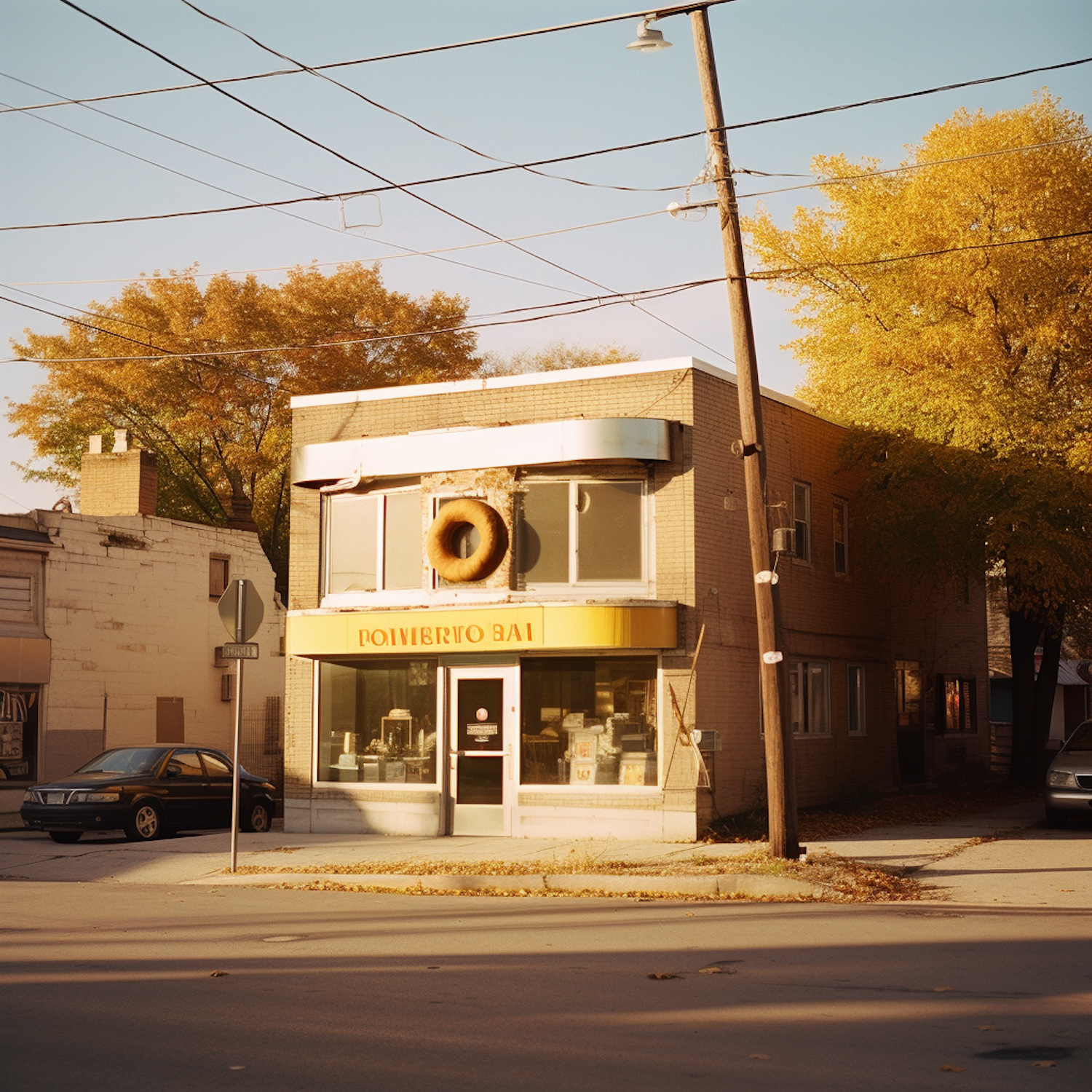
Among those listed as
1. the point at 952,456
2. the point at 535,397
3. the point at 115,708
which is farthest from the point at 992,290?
the point at 115,708

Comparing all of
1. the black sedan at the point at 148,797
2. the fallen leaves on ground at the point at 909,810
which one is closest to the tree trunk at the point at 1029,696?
the fallen leaves on ground at the point at 909,810

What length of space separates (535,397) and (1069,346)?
35.1 ft

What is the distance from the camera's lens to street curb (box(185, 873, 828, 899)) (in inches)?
554

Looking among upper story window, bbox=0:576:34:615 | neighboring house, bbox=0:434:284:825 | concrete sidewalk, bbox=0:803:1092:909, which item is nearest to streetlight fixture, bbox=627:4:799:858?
concrete sidewalk, bbox=0:803:1092:909

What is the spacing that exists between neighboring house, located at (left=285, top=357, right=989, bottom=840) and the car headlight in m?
4.00

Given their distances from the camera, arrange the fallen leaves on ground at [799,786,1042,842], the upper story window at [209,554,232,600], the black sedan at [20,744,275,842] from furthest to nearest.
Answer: the upper story window at [209,554,232,600] → the black sedan at [20,744,275,842] → the fallen leaves on ground at [799,786,1042,842]

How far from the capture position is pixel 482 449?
1966 cm

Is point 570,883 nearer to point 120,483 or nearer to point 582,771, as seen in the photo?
point 582,771

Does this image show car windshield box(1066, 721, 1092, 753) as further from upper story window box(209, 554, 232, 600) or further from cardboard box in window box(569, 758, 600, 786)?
upper story window box(209, 554, 232, 600)

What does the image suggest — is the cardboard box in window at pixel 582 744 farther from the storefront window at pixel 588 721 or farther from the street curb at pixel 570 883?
the street curb at pixel 570 883

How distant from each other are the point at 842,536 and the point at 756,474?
972cm

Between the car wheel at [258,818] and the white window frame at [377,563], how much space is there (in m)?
3.99

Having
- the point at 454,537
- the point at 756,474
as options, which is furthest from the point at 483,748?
the point at 756,474

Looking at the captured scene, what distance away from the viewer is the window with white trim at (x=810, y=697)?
883 inches
